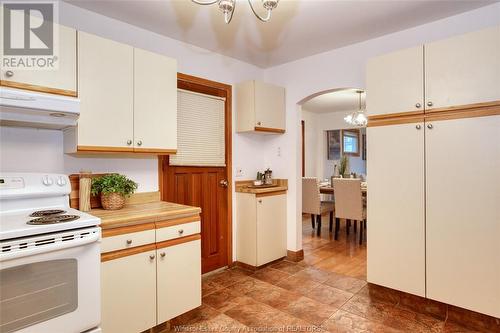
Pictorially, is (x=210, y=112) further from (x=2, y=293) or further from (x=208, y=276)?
(x=2, y=293)

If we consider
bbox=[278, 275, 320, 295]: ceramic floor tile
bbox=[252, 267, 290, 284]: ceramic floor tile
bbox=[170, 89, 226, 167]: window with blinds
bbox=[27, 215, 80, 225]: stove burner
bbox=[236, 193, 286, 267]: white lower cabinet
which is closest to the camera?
bbox=[27, 215, 80, 225]: stove burner

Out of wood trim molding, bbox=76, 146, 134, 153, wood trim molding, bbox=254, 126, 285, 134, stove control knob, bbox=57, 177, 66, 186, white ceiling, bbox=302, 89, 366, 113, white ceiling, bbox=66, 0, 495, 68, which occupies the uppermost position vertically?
white ceiling, bbox=302, 89, 366, 113

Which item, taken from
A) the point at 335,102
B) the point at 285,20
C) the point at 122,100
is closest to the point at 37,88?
the point at 122,100

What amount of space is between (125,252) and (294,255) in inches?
88.4

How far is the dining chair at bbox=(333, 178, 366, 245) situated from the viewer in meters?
4.12

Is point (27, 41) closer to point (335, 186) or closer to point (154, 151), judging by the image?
point (154, 151)

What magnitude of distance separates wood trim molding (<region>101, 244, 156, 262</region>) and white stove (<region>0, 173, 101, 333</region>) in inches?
8.4

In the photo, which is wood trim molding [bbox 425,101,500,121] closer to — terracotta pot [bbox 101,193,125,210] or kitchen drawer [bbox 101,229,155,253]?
kitchen drawer [bbox 101,229,155,253]

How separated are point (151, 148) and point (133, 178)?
1.44 ft

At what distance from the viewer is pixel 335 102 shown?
19.3 ft

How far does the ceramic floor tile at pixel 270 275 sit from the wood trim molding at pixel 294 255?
37cm

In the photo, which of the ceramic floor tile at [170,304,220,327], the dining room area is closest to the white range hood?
the ceramic floor tile at [170,304,220,327]

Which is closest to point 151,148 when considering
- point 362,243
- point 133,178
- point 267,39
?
point 133,178

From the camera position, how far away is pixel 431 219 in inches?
87.2
